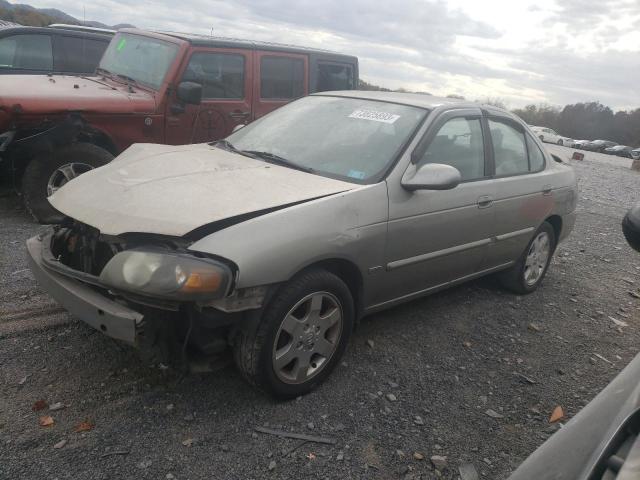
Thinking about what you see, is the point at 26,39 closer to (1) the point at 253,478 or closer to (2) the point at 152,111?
(2) the point at 152,111

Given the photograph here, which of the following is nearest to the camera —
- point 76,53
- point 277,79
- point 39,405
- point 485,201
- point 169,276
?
point 169,276

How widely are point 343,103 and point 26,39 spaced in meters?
5.99

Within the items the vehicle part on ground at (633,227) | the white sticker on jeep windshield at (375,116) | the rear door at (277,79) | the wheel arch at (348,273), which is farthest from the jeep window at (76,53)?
the vehicle part on ground at (633,227)

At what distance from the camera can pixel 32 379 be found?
291 centimetres

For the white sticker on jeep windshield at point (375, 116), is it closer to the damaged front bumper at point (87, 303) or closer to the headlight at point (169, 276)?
the headlight at point (169, 276)

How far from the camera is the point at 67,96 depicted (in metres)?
5.35

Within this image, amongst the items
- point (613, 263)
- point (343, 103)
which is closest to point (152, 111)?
point (343, 103)

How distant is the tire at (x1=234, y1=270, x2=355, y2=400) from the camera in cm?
272

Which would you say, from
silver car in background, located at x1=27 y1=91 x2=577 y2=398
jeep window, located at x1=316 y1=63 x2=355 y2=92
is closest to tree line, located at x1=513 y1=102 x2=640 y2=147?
jeep window, located at x1=316 y1=63 x2=355 y2=92

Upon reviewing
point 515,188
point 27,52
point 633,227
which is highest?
point 27,52

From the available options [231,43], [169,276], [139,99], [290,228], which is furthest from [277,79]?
[169,276]

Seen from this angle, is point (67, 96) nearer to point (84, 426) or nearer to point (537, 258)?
point (84, 426)

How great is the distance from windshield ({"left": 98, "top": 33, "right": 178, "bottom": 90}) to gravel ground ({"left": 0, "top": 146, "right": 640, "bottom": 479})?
2547mm

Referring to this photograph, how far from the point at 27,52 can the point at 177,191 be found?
646 cm
